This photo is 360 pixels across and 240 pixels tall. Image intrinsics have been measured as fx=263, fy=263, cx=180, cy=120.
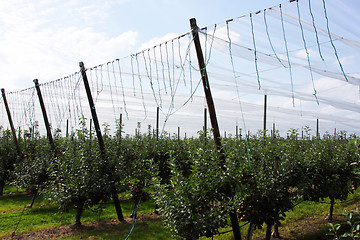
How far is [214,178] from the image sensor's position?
5.15m

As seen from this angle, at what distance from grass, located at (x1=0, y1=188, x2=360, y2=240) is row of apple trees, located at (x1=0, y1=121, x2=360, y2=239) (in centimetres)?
65

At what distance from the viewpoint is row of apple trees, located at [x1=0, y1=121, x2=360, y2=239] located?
5.04 m

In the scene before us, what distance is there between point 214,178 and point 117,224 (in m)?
5.36

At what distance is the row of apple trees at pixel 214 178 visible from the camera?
5.04m

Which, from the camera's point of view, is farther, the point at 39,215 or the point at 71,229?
the point at 39,215

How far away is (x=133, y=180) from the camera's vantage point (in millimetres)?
8906

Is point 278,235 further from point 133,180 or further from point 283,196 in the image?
point 133,180

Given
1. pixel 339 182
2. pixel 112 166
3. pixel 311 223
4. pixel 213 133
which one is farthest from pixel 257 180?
pixel 112 166

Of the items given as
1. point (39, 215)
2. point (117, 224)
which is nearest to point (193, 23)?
point (117, 224)

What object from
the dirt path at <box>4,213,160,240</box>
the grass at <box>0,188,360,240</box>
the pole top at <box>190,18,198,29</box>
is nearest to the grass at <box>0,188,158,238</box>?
the grass at <box>0,188,360,240</box>

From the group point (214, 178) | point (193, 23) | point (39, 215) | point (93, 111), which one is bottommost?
point (39, 215)

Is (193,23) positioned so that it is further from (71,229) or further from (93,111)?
(71,229)

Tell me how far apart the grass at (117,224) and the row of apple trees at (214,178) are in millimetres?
652

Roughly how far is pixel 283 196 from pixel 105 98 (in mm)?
13165
